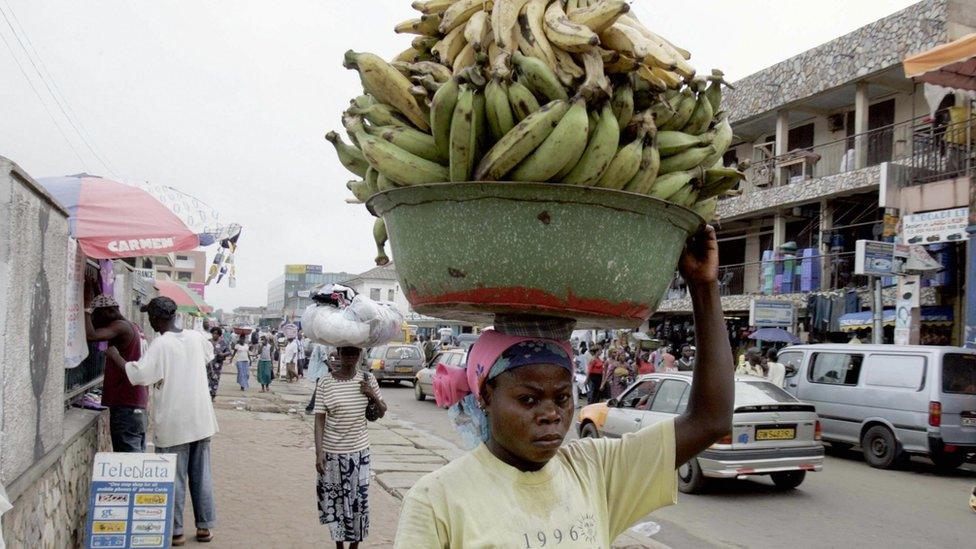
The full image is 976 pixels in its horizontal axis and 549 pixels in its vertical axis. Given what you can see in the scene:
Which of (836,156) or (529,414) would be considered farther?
(836,156)

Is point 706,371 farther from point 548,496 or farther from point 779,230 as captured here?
point 779,230

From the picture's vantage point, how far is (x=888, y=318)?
54.2 ft

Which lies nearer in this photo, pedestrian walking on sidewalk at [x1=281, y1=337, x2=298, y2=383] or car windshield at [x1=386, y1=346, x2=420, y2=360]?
car windshield at [x1=386, y1=346, x2=420, y2=360]

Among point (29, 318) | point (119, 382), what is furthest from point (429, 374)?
point (29, 318)

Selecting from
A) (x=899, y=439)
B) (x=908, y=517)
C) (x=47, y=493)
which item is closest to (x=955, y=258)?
(x=899, y=439)

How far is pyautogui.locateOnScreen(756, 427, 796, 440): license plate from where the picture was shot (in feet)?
28.0

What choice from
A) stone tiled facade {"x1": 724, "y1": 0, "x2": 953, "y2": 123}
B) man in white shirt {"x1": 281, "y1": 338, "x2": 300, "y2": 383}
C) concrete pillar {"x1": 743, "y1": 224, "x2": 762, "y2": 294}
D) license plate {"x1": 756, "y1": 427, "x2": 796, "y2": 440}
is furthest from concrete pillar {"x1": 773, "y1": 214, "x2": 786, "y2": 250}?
man in white shirt {"x1": 281, "y1": 338, "x2": 300, "y2": 383}

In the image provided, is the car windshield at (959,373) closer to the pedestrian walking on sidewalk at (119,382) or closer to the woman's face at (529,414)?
the pedestrian walking on sidewalk at (119,382)

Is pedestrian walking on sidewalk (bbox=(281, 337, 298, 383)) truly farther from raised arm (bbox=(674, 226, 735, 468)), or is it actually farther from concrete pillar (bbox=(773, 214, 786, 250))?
raised arm (bbox=(674, 226, 735, 468))

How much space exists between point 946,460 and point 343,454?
903 centimetres

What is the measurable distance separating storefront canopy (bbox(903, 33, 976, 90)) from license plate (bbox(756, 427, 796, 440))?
6.19 metres

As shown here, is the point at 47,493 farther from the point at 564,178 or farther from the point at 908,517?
the point at 908,517

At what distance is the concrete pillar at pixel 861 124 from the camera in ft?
60.1

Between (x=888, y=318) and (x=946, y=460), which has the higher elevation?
(x=888, y=318)
